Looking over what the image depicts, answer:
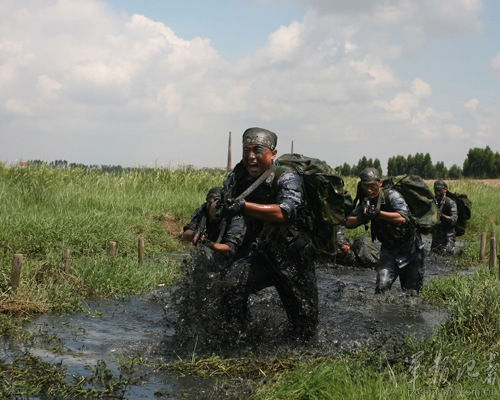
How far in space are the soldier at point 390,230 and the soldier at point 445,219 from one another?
24.7 ft

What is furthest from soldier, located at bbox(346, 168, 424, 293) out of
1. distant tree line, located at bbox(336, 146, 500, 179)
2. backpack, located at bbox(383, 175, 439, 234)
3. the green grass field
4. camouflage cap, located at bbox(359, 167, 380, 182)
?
distant tree line, located at bbox(336, 146, 500, 179)

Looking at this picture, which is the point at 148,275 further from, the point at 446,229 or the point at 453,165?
the point at 453,165

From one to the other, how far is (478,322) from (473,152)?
58760 millimetres

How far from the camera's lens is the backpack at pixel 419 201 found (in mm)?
9102

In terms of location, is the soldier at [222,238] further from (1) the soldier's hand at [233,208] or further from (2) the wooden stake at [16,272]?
(2) the wooden stake at [16,272]

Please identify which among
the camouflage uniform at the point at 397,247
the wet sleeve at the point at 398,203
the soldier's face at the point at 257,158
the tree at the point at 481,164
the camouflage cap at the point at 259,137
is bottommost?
the camouflage uniform at the point at 397,247

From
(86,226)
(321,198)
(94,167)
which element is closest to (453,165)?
(94,167)

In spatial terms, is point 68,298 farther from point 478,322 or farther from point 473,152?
point 473,152

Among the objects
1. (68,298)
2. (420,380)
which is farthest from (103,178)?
(420,380)

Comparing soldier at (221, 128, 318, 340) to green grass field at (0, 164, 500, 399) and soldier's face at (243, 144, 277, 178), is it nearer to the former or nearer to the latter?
soldier's face at (243, 144, 277, 178)

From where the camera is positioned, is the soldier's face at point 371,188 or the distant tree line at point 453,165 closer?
the soldier's face at point 371,188

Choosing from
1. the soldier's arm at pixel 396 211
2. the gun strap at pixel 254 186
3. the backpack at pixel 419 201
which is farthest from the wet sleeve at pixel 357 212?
the gun strap at pixel 254 186

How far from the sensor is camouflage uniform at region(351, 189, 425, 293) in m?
8.91

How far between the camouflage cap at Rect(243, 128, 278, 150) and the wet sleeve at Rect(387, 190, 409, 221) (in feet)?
10.7
